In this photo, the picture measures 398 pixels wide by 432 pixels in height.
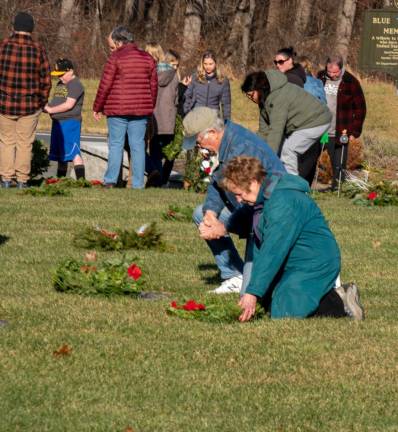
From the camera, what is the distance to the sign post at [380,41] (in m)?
29.6

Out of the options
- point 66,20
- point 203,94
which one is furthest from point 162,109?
point 66,20

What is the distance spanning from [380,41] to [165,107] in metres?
14.0

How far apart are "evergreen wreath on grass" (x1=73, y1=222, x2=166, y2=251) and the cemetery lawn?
0.82 meters

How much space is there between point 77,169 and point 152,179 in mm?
1032

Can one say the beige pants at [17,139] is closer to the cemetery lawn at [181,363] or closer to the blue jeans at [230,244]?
the cemetery lawn at [181,363]

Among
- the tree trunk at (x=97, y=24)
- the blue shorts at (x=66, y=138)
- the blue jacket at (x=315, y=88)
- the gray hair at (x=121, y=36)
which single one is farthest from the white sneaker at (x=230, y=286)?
the tree trunk at (x=97, y=24)

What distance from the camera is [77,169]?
17.0 metres

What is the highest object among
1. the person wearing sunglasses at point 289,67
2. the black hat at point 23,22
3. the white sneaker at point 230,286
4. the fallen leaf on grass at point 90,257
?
the black hat at point 23,22

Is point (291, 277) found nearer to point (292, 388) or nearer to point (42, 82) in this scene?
point (292, 388)

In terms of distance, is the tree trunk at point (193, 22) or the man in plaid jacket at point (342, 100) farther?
the tree trunk at point (193, 22)

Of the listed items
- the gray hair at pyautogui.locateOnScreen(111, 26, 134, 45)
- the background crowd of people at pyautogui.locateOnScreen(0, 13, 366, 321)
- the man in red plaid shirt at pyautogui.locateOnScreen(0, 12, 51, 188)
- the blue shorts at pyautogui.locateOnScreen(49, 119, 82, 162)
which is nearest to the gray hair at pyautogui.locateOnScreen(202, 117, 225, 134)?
the background crowd of people at pyautogui.locateOnScreen(0, 13, 366, 321)

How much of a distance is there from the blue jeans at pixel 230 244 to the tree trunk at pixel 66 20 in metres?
32.1

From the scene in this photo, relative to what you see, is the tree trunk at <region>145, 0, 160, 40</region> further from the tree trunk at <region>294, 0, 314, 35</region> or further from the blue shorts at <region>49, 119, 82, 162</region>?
the blue shorts at <region>49, 119, 82, 162</region>

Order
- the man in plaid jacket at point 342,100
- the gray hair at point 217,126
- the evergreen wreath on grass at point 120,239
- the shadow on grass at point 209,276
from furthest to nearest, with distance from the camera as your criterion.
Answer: the man in plaid jacket at point 342,100, the evergreen wreath on grass at point 120,239, the shadow on grass at point 209,276, the gray hair at point 217,126
